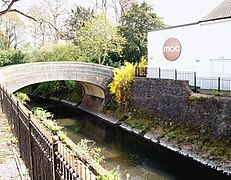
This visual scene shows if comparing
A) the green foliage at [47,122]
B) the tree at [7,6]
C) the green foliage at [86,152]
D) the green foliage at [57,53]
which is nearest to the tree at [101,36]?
the green foliage at [57,53]

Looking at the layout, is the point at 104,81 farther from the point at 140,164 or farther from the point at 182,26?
the point at 140,164

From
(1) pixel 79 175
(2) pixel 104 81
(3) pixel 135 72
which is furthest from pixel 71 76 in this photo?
→ (1) pixel 79 175

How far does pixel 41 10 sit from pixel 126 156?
2382 cm

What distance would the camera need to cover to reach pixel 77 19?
37719 millimetres

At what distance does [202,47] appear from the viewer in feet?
53.8

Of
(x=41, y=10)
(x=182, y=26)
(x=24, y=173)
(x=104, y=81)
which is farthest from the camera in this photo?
(x=41, y=10)

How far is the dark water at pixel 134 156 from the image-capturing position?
10.8m

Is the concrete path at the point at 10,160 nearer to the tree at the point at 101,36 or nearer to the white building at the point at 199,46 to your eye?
the white building at the point at 199,46

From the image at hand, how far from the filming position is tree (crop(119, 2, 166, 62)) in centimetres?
2747

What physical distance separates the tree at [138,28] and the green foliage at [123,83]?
803 centimetres

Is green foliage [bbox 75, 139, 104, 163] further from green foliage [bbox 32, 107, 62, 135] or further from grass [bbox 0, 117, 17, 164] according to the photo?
grass [bbox 0, 117, 17, 164]

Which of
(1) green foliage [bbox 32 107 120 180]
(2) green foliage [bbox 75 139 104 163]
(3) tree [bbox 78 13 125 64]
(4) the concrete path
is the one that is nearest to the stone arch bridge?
(3) tree [bbox 78 13 125 64]

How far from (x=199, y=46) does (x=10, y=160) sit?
14.1 metres

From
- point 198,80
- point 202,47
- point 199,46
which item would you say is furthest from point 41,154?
point 199,46
